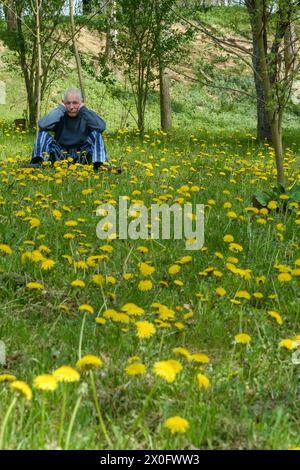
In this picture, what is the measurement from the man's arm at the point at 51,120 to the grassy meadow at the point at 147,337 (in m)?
1.88

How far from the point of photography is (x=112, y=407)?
6.20 ft

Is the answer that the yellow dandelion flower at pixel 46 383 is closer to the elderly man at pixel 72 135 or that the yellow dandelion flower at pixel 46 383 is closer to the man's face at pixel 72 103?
the elderly man at pixel 72 135

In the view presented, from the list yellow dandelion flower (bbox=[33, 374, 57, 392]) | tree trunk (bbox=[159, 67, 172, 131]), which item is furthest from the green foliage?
tree trunk (bbox=[159, 67, 172, 131])

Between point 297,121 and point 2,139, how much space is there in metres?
13.5

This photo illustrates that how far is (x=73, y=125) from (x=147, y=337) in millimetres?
5478

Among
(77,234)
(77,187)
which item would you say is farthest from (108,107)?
(77,234)

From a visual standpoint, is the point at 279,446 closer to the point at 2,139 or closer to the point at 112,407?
the point at 112,407

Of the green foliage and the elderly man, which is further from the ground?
the elderly man

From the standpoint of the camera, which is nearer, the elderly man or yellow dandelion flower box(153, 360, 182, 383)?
yellow dandelion flower box(153, 360, 182, 383)

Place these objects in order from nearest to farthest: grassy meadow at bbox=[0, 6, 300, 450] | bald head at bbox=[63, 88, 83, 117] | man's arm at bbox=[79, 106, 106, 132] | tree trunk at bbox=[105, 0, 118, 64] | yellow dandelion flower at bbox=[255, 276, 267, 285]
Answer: grassy meadow at bbox=[0, 6, 300, 450] < yellow dandelion flower at bbox=[255, 276, 267, 285] < man's arm at bbox=[79, 106, 106, 132] < bald head at bbox=[63, 88, 83, 117] < tree trunk at bbox=[105, 0, 118, 64]

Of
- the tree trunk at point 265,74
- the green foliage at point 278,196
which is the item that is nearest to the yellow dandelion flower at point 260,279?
the green foliage at point 278,196

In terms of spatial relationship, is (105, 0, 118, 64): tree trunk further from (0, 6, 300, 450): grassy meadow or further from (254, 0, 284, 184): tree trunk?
(0, 6, 300, 450): grassy meadow

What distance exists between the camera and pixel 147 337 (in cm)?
197

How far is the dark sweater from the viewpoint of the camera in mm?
6906
